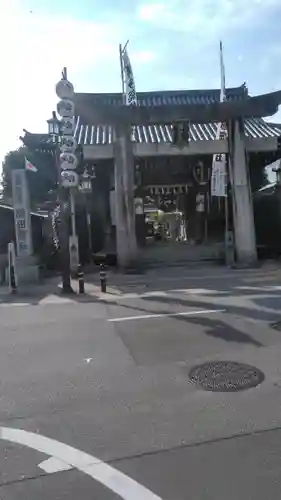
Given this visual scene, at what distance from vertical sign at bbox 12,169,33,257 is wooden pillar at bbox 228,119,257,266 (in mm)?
8256

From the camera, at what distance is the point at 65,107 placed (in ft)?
47.0

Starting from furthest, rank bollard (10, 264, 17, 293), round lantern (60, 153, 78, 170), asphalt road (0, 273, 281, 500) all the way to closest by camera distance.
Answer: round lantern (60, 153, 78, 170)
bollard (10, 264, 17, 293)
asphalt road (0, 273, 281, 500)

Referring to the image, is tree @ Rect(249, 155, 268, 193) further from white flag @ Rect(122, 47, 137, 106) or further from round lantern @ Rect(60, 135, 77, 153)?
round lantern @ Rect(60, 135, 77, 153)

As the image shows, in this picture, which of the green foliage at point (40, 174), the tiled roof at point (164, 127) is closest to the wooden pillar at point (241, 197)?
the tiled roof at point (164, 127)

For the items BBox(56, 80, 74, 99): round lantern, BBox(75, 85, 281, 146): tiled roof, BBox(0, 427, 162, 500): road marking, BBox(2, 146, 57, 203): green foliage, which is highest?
BBox(75, 85, 281, 146): tiled roof

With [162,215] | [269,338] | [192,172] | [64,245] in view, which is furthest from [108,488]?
[162,215]

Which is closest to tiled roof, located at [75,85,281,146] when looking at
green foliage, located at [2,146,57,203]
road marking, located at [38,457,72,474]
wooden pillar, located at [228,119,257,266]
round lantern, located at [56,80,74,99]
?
green foliage, located at [2,146,57,203]

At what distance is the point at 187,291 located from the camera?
12422 mm

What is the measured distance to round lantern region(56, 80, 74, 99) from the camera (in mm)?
13727

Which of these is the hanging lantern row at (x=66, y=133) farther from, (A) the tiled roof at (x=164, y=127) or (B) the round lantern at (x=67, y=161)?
(A) the tiled roof at (x=164, y=127)

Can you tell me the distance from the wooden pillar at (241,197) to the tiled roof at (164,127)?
3.31 m

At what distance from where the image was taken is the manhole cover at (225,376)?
16.6 feet

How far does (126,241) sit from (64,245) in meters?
5.10

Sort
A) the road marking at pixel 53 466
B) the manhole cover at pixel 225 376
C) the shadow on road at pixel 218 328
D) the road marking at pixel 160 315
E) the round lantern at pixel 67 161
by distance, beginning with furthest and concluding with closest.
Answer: the round lantern at pixel 67 161 → the road marking at pixel 160 315 → the shadow on road at pixel 218 328 → the manhole cover at pixel 225 376 → the road marking at pixel 53 466
